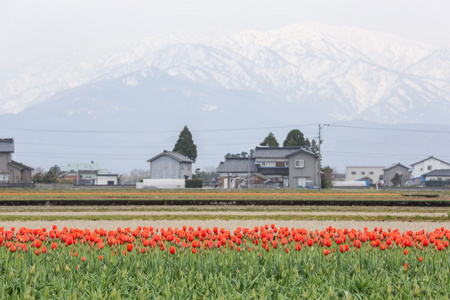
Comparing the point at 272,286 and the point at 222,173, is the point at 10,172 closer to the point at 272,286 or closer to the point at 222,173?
the point at 222,173

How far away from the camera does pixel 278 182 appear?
101750mm

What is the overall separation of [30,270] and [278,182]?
9394 centimetres

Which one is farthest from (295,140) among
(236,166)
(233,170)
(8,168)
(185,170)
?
(8,168)

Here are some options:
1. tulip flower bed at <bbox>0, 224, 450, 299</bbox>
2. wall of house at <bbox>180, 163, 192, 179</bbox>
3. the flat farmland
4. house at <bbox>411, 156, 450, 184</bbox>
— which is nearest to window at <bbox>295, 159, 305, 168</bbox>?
wall of house at <bbox>180, 163, 192, 179</bbox>

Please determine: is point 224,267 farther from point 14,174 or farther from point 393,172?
point 393,172

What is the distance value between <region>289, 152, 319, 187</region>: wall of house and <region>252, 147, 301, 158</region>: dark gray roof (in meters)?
4.79

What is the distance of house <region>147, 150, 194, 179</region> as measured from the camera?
101750 mm

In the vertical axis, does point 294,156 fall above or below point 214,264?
above

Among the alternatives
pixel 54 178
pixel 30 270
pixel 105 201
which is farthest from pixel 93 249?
pixel 54 178

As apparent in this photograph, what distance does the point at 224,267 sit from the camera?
904cm

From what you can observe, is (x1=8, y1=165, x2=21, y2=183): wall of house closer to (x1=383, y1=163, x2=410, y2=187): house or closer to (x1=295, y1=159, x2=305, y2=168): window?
(x1=295, y1=159, x2=305, y2=168): window

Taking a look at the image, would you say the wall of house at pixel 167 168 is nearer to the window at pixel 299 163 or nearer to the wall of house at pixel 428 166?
the window at pixel 299 163

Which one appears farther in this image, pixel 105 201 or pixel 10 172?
pixel 10 172

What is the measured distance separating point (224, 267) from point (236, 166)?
95.8 meters
